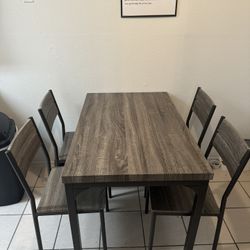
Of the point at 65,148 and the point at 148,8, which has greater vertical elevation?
the point at 148,8

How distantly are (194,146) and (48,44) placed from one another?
1335mm

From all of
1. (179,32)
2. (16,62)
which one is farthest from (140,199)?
(16,62)

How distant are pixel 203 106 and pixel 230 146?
566 mm

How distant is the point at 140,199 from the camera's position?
2.10 metres

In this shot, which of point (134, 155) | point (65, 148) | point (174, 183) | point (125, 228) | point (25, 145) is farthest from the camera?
point (65, 148)

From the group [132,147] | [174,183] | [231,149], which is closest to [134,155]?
[132,147]

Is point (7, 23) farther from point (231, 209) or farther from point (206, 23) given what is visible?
point (231, 209)

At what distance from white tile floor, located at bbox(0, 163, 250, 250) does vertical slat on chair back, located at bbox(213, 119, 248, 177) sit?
2.17 ft

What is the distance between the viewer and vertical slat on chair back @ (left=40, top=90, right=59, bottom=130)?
5.81 feet

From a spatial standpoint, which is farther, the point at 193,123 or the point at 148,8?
the point at 193,123

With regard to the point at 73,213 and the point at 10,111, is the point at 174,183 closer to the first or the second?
the point at 73,213

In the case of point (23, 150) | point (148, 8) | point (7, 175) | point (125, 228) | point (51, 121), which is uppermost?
point (148, 8)

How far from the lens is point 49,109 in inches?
74.5

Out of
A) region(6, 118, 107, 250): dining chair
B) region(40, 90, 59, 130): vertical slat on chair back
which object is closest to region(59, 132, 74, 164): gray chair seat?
region(40, 90, 59, 130): vertical slat on chair back
